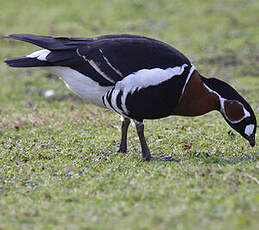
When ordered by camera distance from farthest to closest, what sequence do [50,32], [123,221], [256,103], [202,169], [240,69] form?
[50,32] → [240,69] → [256,103] → [202,169] → [123,221]

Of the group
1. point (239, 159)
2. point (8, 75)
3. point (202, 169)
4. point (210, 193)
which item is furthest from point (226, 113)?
point (8, 75)

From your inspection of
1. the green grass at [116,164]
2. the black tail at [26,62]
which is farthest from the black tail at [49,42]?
the green grass at [116,164]

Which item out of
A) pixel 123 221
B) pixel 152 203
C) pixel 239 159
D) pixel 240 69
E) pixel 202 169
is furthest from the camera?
pixel 240 69

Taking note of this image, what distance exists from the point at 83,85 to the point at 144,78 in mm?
877

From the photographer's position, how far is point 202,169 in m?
5.58

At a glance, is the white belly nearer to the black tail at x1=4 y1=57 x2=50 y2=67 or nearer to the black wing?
the black wing

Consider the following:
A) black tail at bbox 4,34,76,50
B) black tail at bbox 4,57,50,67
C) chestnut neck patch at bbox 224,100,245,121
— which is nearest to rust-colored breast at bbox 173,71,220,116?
chestnut neck patch at bbox 224,100,245,121

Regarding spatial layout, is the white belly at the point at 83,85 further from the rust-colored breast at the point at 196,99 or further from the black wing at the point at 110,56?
the rust-colored breast at the point at 196,99

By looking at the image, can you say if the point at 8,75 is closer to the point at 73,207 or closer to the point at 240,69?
the point at 240,69

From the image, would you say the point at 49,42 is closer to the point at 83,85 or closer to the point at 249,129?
the point at 83,85

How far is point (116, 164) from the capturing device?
6.18 metres

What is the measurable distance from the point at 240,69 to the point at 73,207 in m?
8.71

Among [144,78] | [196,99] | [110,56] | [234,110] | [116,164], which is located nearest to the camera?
[144,78]

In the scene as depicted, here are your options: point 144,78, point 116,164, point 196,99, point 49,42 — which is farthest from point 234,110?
point 49,42
